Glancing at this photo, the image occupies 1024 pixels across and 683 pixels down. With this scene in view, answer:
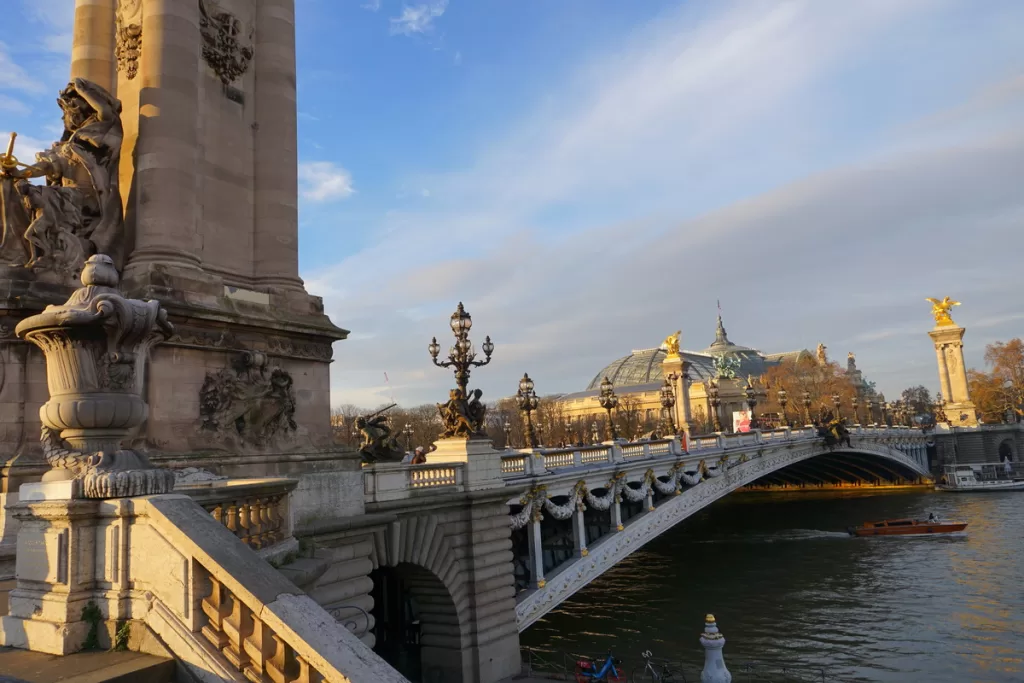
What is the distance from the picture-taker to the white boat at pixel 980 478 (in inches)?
2746

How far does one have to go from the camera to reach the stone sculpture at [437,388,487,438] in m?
18.0

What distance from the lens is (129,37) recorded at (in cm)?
1433

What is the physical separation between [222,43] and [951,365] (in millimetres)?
108326

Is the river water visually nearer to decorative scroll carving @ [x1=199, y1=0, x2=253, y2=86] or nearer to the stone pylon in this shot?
decorative scroll carving @ [x1=199, y1=0, x2=253, y2=86]

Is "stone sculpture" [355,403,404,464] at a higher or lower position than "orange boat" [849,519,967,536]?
higher

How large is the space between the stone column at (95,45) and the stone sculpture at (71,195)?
1627mm

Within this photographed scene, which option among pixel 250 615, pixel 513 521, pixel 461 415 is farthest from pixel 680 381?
pixel 250 615

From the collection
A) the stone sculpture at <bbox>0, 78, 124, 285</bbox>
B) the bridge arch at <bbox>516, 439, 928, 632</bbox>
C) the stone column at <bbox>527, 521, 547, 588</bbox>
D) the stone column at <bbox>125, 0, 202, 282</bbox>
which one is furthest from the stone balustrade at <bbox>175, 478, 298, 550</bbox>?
the stone column at <bbox>527, 521, 547, 588</bbox>

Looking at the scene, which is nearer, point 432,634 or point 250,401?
point 250,401

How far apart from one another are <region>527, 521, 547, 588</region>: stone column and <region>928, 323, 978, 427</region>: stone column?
3545 inches

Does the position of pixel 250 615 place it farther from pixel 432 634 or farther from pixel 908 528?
pixel 908 528

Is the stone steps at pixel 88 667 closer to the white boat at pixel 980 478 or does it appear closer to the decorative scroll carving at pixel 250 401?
the decorative scroll carving at pixel 250 401

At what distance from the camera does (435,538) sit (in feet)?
53.3

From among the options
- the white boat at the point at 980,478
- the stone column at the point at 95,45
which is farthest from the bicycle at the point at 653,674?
the white boat at the point at 980,478
